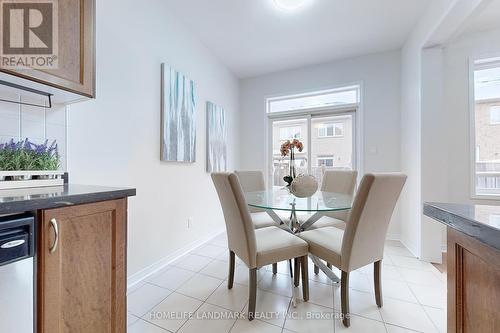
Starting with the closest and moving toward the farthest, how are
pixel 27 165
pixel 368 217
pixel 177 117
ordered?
pixel 27 165 < pixel 368 217 < pixel 177 117

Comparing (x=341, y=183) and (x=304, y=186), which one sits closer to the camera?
(x=304, y=186)

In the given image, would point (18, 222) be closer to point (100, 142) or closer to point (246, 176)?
point (100, 142)

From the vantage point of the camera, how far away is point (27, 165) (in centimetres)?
113

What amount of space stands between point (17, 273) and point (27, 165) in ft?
2.16

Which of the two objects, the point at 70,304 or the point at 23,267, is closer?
the point at 23,267

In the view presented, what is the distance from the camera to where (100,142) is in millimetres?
1652

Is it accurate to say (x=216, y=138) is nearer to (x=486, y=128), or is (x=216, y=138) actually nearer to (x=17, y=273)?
(x=17, y=273)

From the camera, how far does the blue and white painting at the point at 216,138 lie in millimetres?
3074

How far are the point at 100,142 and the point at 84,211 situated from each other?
93cm

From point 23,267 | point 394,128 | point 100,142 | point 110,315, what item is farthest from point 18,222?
point 394,128

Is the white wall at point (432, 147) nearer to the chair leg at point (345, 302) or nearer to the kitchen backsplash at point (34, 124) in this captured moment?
the chair leg at point (345, 302)

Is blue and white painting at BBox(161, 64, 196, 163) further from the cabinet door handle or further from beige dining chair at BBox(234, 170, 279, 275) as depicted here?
the cabinet door handle

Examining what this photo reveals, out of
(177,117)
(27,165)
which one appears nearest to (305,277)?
(27,165)

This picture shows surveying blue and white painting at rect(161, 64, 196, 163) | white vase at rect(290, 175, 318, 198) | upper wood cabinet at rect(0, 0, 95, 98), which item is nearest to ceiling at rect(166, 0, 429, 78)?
blue and white painting at rect(161, 64, 196, 163)
